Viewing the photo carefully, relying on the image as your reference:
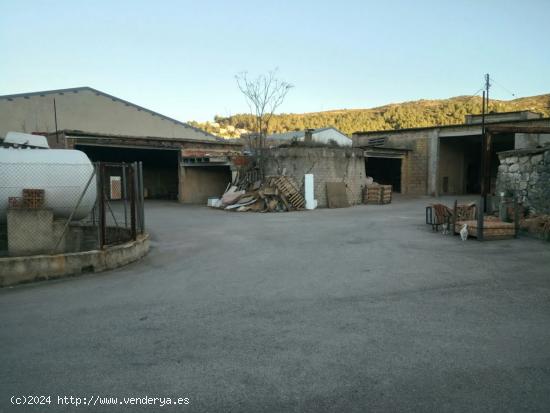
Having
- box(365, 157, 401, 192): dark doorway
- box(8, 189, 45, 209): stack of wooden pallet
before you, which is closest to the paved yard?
box(8, 189, 45, 209): stack of wooden pallet

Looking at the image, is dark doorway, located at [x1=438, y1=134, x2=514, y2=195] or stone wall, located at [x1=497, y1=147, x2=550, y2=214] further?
dark doorway, located at [x1=438, y1=134, x2=514, y2=195]

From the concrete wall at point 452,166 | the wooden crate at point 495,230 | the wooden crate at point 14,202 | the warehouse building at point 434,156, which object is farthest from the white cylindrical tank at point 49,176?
the concrete wall at point 452,166

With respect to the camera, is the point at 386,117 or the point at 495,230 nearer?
the point at 495,230

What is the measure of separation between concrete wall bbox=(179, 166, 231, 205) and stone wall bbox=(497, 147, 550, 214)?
764 inches

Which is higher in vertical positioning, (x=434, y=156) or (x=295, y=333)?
(x=434, y=156)

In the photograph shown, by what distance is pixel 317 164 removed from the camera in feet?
76.8

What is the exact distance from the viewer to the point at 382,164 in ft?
120

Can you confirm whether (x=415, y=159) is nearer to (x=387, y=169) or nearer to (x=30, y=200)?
(x=387, y=169)

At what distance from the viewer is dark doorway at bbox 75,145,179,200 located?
31.3 metres

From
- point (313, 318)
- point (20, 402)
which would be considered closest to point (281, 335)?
point (313, 318)

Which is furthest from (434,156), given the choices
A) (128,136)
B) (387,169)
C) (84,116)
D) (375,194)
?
(84,116)

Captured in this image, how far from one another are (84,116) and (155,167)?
6725 mm

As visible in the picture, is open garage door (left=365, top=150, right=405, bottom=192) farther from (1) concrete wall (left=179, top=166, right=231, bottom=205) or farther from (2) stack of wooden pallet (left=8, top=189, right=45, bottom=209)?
(2) stack of wooden pallet (left=8, top=189, right=45, bottom=209)

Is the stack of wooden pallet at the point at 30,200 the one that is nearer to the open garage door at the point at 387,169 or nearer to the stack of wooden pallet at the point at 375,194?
the stack of wooden pallet at the point at 375,194
